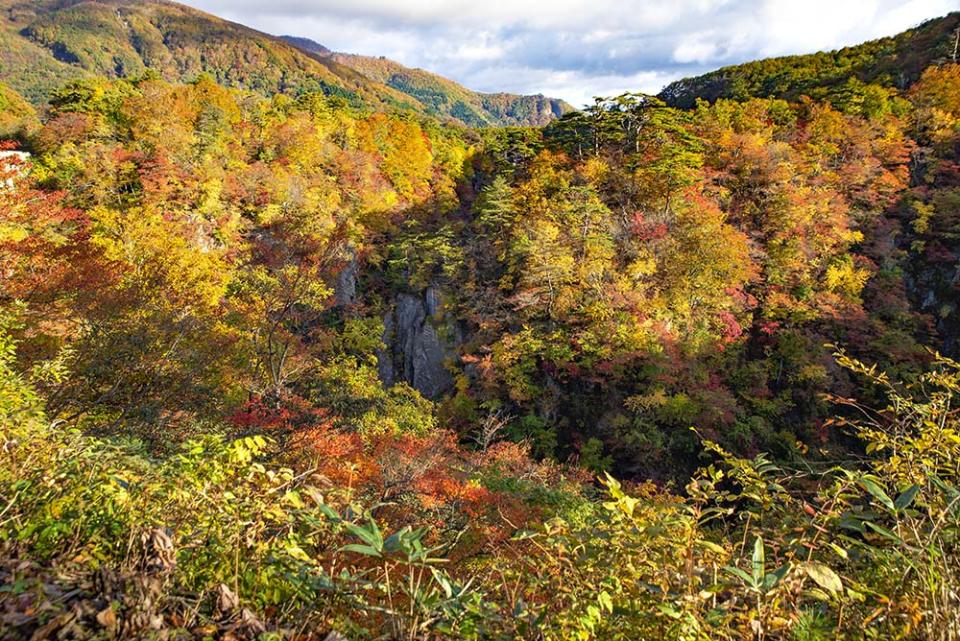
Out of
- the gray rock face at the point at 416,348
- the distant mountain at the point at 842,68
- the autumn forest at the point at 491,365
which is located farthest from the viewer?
the distant mountain at the point at 842,68

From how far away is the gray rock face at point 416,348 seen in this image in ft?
74.4

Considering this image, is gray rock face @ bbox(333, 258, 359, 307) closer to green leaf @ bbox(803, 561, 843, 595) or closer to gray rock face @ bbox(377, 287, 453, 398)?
gray rock face @ bbox(377, 287, 453, 398)

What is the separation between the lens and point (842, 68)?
1181 inches

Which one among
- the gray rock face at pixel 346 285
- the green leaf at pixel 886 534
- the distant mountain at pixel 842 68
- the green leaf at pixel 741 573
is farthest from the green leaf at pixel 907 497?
the distant mountain at pixel 842 68

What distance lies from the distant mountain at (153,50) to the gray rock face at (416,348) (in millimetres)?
77214

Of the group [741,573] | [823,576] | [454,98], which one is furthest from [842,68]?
[454,98]

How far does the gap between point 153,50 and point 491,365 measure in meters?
158

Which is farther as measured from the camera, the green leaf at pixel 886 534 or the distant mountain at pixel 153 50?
the distant mountain at pixel 153 50

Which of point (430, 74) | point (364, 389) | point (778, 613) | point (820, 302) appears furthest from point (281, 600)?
point (430, 74)

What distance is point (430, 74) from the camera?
195375 mm

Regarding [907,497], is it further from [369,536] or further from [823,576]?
[369,536]

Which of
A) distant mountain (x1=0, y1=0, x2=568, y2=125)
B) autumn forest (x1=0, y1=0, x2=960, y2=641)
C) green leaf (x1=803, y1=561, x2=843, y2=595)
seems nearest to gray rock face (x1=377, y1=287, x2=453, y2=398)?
autumn forest (x1=0, y1=0, x2=960, y2=641)

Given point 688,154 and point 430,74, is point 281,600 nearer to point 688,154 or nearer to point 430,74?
point 688,154

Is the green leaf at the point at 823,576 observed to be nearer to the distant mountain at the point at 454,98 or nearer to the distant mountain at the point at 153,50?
the distant mountain at the point at 153,50
